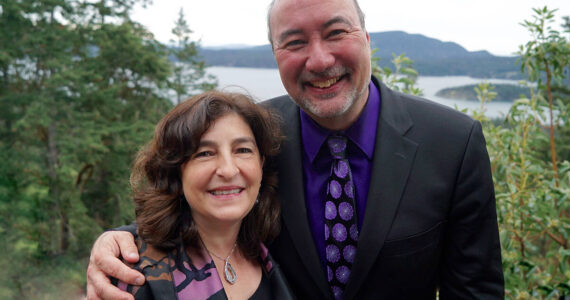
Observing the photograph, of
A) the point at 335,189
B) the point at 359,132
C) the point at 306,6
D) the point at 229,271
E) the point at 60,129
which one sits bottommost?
the point at 60,129

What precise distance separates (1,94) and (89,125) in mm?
3330

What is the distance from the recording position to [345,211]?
1.99 metres

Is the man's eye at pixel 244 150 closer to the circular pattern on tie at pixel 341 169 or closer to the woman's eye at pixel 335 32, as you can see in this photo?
the circular pattern on tie at pixel 341 169

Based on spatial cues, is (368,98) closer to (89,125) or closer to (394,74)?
(394,74)

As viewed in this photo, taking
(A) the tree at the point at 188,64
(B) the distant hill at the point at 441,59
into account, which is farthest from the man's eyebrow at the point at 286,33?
(A) the tree at the point at 188,64

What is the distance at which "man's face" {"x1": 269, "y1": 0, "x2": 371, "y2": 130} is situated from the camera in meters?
1.95

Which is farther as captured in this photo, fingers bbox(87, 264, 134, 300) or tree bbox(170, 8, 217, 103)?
tree bbox(170, 8, 217, 103)

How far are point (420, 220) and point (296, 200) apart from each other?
0.56 m

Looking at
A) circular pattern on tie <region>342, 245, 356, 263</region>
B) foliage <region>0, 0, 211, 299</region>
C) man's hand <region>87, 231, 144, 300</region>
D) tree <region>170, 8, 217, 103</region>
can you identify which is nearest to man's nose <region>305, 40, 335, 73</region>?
circular pattern on tie <region>342, 245, 356, 263</region>

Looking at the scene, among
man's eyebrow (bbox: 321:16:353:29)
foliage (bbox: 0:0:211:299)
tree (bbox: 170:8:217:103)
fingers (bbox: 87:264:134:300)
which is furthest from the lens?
tree (bbox: 170:8:217:103)

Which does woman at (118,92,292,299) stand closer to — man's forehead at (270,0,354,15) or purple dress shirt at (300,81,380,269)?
purple dress shirt at (300,81,380,269)

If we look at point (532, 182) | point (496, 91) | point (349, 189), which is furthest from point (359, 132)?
point (496, 91)

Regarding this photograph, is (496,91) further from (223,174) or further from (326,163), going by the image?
(223,174)

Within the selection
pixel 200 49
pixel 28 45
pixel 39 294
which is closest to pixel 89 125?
pixel 28 45
